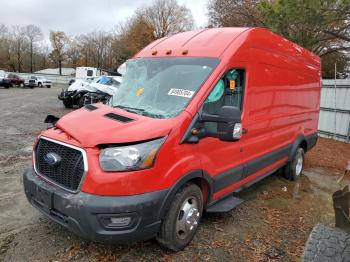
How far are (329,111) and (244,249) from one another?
33.5 feet

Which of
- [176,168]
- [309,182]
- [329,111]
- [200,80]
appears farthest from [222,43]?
[329,111]

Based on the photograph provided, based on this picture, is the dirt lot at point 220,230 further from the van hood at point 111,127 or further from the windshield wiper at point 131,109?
the windshield wiper at point 131,109

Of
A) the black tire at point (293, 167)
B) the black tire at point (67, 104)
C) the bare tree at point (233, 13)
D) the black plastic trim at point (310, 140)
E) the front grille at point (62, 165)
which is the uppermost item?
the bare tree at point (233, 13)

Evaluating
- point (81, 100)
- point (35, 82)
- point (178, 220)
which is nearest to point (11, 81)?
point (35, 82)

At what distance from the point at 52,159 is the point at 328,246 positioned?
2690 mm

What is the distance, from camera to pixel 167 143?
3.37 meters

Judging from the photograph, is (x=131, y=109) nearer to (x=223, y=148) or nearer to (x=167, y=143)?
(x=167, y=143)

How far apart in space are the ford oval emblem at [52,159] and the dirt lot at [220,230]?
988 millimetres

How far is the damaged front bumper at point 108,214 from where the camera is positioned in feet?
10.2

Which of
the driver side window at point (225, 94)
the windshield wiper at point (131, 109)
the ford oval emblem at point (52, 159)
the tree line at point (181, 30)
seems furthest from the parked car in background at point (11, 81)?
the driver side window at point (225, 94)

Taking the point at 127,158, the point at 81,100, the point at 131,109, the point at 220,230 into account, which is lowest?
the point at 220,230

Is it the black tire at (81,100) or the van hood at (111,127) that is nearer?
the van hood at (111,127)

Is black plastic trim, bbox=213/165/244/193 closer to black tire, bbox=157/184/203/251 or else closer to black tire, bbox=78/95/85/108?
black tire, bbox=157/184/203/251

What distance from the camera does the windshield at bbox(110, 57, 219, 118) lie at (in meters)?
3.83
